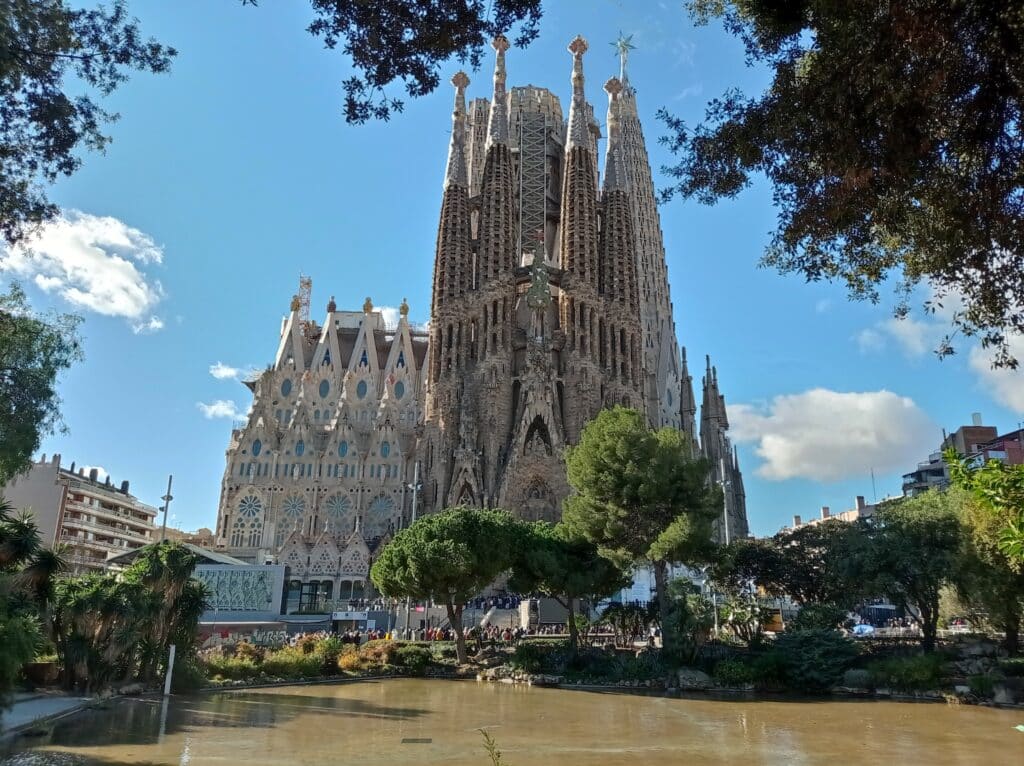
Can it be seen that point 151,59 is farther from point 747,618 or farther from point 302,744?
point 747,618

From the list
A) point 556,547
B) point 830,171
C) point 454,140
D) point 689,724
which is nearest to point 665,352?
point 454,140

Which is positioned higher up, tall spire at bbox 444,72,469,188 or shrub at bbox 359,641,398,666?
tall spire at bbox 444,72,469,188

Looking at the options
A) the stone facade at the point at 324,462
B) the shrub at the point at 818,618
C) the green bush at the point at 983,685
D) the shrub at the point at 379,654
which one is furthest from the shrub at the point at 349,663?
the stone facade at the point at 324,462

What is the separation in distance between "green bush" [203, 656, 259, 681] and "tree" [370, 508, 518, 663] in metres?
5.58

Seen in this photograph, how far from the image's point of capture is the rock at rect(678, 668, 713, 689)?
2204cm

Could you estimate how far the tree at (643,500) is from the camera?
24625mm

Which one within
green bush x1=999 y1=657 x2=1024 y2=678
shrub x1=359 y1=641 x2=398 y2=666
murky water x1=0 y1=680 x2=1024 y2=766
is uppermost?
green bush x1=999 y1=657 x2=1024 y2=678

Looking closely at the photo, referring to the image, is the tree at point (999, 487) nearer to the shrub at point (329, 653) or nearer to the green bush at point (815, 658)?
the green bush at point (815, 658)

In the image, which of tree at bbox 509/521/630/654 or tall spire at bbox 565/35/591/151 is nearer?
tree at bbox 509/521/630/654

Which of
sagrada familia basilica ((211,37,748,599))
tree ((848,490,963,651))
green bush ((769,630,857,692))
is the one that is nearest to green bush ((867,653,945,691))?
green bush ((769,630,857,692))

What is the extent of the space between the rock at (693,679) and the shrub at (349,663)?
10.6 metres

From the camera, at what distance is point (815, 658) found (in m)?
21.5

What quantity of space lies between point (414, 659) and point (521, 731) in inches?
472

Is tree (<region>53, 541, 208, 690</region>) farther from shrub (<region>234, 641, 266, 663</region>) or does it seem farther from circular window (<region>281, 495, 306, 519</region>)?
circular window (<region>281, 495, 306, 519</region>)
